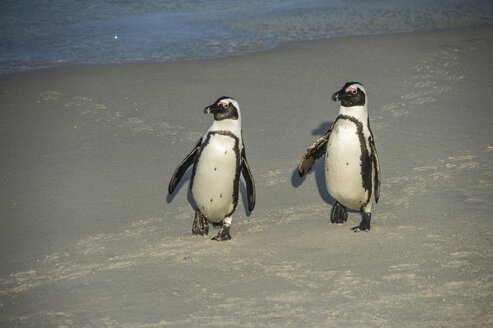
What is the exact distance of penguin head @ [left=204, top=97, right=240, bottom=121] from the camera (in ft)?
13.5

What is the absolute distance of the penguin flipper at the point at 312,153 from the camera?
177 inches

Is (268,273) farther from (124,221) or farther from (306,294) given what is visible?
(124,221)

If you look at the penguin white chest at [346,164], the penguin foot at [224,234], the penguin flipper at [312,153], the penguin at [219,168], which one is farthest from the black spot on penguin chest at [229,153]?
the penguin white chest at [346,164]

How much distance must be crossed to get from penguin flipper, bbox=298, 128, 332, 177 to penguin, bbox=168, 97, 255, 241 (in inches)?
15.7

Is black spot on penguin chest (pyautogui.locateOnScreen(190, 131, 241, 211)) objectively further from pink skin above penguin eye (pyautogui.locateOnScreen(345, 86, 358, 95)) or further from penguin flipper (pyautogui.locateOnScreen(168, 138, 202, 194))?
pink skin above penguin eye (pyautogui.locateOnScreen(345, 86, 358, 95))

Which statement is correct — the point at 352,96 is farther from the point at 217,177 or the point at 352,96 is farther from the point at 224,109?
the point at 217,177

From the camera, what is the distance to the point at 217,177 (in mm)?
4191

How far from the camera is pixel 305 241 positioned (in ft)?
13.1

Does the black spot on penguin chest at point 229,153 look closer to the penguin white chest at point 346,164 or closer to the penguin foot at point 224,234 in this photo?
the penguin foot at point 224,234

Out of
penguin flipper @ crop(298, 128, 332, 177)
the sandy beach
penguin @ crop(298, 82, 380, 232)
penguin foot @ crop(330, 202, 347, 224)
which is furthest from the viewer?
penguin flipper @ crop(298, 128, 332, 177)

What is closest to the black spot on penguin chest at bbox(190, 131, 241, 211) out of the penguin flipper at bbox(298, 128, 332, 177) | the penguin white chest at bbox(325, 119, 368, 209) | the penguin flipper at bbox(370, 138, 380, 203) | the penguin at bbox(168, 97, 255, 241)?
the penguin at bbox(168, 97, 255, 241)

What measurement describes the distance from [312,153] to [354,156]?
1.28 ft

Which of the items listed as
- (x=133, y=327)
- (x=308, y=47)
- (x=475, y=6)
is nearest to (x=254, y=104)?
(x=308, y=47)

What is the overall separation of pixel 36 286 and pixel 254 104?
399 centimetres
